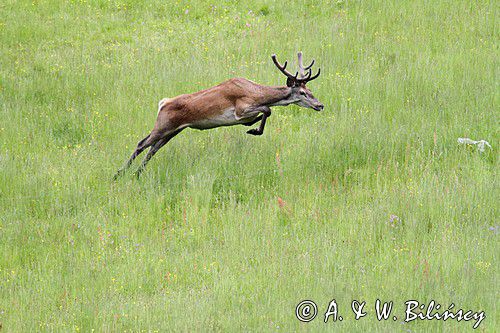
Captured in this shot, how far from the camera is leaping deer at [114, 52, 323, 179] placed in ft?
39.1

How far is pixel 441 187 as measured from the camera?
1078 centimetres

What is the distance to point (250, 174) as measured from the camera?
1173cm

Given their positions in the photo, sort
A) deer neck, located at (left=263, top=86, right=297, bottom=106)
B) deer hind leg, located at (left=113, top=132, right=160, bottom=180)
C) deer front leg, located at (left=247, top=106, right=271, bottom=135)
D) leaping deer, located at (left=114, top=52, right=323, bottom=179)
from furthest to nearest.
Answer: deer hind leg, located at (left=113, top=132, right=160, bottom=180)
deer neck, located at (left=263, top=86, right=297, bottom=106)
leaping deer, located at (left=114, top=52, right=323, bottom=179)
deer front leg, located at (left=247, top=106, right=271, bottom=135)

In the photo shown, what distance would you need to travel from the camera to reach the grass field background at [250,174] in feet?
28.2

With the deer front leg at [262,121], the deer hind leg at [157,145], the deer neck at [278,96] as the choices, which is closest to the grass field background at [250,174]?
the deer hind leg at [157,145]

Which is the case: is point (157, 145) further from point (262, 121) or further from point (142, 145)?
point (262, 121)

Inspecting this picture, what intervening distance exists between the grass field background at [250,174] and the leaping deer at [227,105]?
420 millimetres

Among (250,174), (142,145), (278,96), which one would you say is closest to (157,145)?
(142,145)

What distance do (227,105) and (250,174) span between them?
96 cm

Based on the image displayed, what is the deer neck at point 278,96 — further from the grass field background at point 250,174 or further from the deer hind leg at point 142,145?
the deer hind leg at point 142,145

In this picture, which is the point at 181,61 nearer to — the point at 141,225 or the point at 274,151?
the point at 274,151

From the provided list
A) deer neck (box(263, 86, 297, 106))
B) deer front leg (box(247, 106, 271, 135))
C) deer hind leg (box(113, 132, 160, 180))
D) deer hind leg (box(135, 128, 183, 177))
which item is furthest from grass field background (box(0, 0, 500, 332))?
deer neck (box(263, 86, 297, 106))

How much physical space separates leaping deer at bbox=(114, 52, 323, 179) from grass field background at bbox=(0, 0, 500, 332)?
420 millimetres

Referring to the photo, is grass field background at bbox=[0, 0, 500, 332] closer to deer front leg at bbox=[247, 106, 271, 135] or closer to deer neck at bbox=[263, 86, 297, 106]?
deer front leg at bbox=[247, 106, 271, 135]
